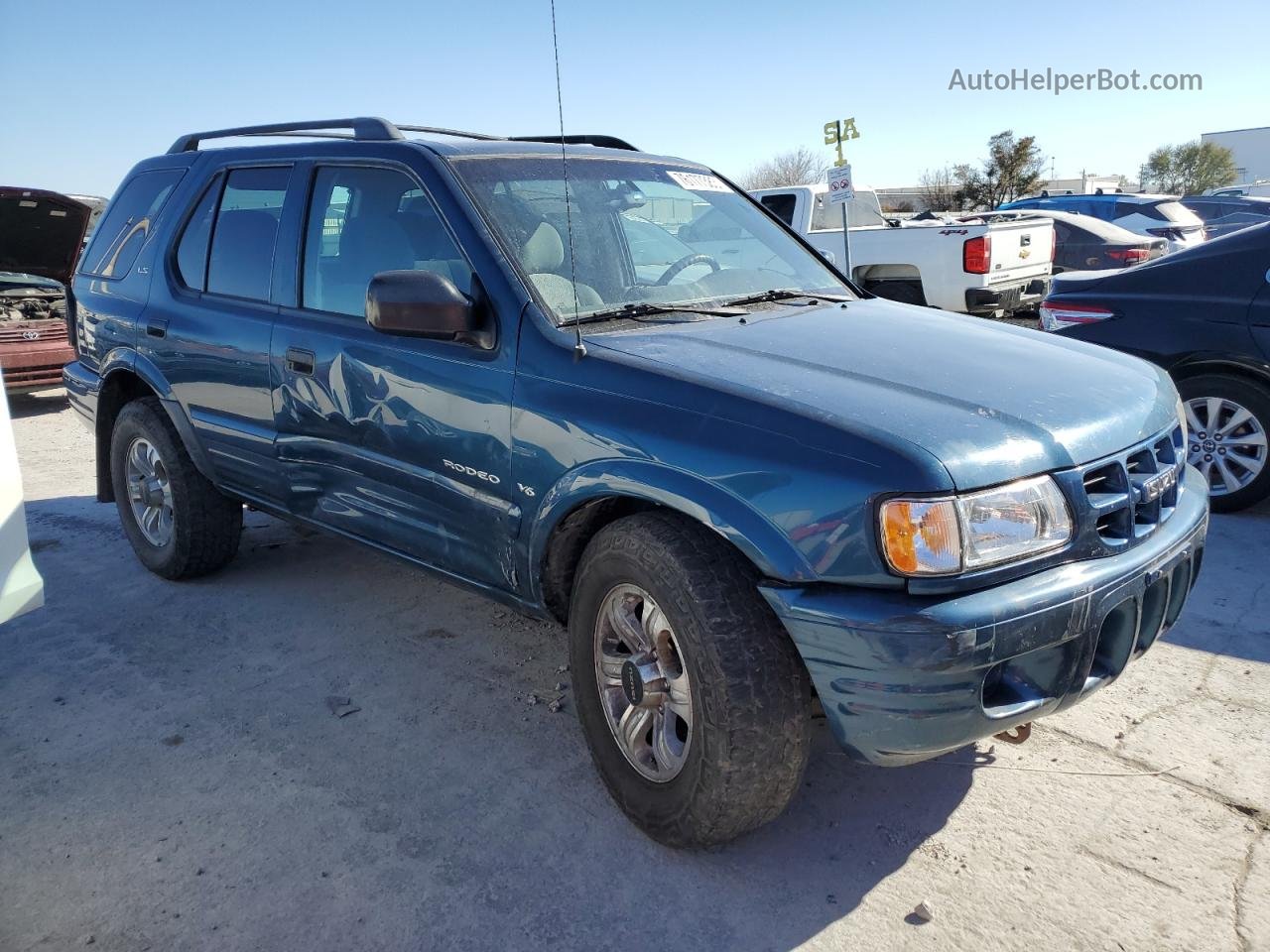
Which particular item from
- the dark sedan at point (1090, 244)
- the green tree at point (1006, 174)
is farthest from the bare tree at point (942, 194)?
the dark sedan at point (1090, 244)

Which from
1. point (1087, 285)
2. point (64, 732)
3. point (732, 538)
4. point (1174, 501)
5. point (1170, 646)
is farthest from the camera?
point (1087, 285)

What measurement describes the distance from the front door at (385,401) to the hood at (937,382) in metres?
0.52

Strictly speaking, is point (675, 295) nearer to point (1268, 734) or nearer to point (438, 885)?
point (438, 885)

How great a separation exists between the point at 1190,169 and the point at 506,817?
5826cm

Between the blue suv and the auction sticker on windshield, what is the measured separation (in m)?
0.02

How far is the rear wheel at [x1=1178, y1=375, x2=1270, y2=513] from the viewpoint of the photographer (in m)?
5.18

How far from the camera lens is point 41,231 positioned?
29.3ft

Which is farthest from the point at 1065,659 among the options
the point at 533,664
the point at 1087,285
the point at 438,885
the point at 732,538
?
the point at 1087,285

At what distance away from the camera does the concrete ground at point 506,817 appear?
2467 mm

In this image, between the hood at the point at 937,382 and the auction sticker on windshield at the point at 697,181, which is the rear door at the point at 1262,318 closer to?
the hood at the point at 937,382

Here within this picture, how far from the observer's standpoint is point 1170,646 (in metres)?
3.89

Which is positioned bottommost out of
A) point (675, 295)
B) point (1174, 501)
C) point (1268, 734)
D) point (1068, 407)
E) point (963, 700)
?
point (1268, 734)

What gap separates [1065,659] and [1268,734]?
142 cm

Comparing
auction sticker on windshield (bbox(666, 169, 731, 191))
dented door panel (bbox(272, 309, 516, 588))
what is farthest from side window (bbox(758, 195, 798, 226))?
dented door panel (bbox(272, 309, 516, 588))
